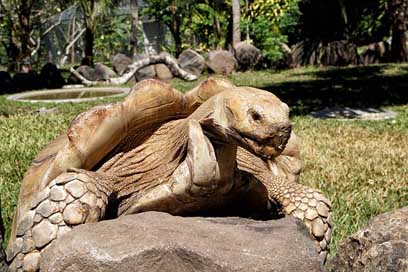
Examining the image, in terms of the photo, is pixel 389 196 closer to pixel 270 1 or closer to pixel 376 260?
pixel 376 260

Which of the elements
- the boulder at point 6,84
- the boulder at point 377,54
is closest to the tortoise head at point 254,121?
the boulder at point 6,84

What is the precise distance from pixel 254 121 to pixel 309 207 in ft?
1.54

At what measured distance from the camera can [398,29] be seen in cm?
1012

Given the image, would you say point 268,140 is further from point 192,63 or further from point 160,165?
point 192,63

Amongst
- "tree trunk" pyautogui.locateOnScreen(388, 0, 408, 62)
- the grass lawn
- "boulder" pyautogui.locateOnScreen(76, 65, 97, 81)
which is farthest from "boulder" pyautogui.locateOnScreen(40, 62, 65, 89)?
"tree trunk" pyautogui.locateOnScreen(388, 0, 408, 62)

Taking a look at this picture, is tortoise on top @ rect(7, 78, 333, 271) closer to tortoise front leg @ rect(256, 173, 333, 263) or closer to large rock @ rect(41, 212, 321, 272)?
tortoise front leg @ rect(256, 173, 333, 263)

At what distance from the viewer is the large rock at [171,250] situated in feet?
3.40

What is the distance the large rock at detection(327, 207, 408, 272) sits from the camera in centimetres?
108

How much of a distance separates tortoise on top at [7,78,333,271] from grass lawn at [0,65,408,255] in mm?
573

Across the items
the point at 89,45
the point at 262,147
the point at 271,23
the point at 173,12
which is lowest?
the point at 89,45

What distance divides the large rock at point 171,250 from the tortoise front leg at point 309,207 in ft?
1.00

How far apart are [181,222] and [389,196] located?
5.35 feet

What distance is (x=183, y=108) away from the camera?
1.46 meters

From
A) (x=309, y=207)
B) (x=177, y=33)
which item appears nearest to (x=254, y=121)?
(x=309, y=207)
